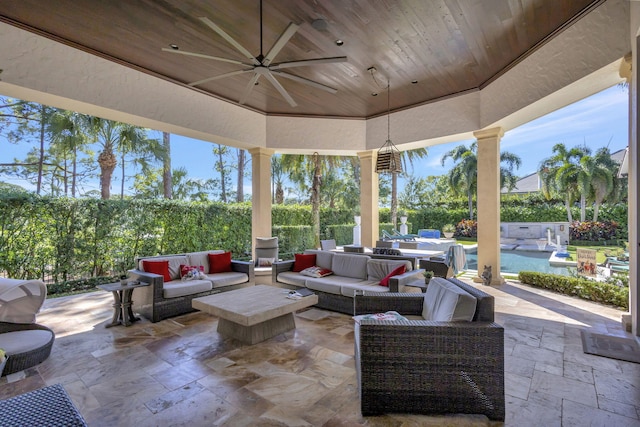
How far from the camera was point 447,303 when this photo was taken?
2309 mm

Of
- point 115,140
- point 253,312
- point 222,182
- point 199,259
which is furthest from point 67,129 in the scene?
point 222,182

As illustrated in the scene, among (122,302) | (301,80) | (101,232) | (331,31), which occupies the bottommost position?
(122,302)

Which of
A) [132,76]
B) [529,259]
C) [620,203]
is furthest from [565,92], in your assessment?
[620,203]

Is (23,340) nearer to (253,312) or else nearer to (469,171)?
(253,312)

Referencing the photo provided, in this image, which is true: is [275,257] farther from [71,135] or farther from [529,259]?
[529,259]

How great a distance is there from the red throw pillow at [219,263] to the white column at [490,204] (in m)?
5.05

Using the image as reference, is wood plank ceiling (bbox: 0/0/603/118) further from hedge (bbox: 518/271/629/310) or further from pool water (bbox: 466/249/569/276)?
pool water (bbox: 466/249/569/276)

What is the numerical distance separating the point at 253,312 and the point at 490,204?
5.27 metres

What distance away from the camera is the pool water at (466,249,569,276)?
30.0 ft

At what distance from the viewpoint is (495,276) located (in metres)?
6.08

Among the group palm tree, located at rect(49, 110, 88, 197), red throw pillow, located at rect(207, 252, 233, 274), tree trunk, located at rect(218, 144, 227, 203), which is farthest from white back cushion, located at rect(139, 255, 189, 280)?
tree trunk, located at rect(218, 144, 227, 203)

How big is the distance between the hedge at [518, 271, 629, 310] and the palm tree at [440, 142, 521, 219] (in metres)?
12.4

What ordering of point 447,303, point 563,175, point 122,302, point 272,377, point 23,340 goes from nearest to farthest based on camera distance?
point 447,303 → point 272,377 → point 23,340 → point 122,302 → point 563,175

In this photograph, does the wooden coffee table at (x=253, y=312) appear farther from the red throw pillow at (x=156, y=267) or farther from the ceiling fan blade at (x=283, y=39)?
the ceiling fan blade at (x=283, y=39)
